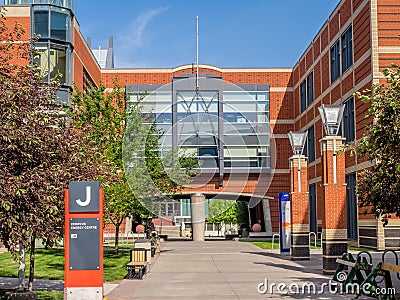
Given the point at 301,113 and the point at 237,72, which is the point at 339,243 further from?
the point at 237,72

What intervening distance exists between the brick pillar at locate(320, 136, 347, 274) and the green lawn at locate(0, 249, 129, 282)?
6463 mm

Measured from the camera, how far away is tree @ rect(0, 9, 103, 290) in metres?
12.2

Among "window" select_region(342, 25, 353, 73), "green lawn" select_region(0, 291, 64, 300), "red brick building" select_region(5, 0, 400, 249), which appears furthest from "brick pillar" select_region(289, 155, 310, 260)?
"window" select_region(342, 25, 353, 73)

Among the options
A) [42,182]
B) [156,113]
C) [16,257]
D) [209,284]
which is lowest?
[209,284]

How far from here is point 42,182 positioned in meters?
12.5

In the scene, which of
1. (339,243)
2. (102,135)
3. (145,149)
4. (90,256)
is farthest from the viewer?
(145,149)

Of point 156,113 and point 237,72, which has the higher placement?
point 237,72

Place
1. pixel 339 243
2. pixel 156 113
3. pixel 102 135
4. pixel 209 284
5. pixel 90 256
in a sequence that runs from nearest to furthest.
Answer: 1. pixel 90 256
2. pixel 209 284
3. pixel 339 243
4. pixel 102 135
5. pixel 156 113

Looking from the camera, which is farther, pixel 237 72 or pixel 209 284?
pixel 237 72

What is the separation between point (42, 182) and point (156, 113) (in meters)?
42.7

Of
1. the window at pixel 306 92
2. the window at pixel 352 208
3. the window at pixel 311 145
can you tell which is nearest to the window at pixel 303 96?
the window at pixel 306 92

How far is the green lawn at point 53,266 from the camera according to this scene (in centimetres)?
2067

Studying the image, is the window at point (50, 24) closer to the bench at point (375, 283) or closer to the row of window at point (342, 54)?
the row of window at point (342, 54)

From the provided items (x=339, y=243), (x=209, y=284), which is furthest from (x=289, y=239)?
(x=209, y=284)
